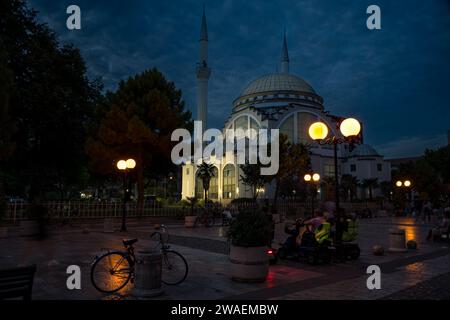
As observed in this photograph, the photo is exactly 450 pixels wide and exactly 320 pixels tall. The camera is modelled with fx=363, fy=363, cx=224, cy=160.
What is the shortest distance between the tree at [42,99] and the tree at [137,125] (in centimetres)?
214

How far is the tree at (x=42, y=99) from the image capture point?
25547mm

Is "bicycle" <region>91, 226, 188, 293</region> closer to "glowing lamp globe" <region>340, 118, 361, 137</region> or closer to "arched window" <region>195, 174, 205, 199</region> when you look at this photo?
"glowing lamp globe" <region>340, 118, 361, 137</region>

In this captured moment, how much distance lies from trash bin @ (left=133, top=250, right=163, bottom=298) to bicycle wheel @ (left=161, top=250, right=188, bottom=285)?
3.24 ft

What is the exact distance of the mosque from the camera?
6531cm

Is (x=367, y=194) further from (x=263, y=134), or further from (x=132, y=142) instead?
(x=132, y=142)

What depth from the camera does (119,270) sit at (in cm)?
726

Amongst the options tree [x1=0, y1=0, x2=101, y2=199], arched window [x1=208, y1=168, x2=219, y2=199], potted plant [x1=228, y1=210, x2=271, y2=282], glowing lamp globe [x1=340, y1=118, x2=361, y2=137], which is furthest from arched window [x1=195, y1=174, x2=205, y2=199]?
potted plant [x1=228, y1=210, x2=271, y2=282]

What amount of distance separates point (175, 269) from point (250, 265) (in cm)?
163

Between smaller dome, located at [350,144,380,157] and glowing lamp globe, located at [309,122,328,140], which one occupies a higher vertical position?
smaller dome, located at [350,144,380,157]

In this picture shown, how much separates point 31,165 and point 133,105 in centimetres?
1009

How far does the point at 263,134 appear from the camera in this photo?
6247cm

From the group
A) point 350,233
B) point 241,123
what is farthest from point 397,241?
point 241,123

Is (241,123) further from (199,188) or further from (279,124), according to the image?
(199,188)
